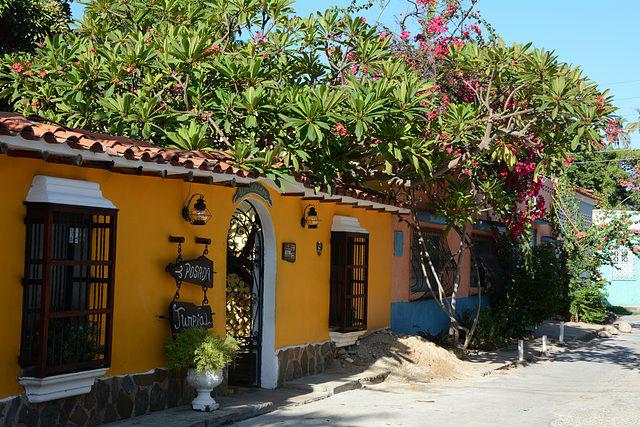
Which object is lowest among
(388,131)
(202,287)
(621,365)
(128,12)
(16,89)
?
(621,365)

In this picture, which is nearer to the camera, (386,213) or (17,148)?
(17,148)

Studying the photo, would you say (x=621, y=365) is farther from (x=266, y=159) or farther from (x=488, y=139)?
(x=266, y=159)

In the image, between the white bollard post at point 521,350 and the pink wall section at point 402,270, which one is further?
the white bollard post at point 521,350

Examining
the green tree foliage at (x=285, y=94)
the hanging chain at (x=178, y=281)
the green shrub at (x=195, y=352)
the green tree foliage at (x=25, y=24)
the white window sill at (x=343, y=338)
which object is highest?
the green tree foliage at (x=25, y=24)

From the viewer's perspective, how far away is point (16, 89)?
10828mm

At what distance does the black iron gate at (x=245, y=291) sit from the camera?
33.0 ft

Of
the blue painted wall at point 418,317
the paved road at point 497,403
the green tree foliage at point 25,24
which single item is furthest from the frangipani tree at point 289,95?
the green tree foliage at point 25,24

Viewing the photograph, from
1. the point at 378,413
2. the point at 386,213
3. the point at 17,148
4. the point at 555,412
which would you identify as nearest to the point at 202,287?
the point at 378,413

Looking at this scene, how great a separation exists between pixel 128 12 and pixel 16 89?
2.45 meters

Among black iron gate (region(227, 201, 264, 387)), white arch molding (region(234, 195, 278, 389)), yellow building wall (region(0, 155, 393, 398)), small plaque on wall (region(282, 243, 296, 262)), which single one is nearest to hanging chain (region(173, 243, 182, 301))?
yellow building wall (region(0, 155, 393, 398))

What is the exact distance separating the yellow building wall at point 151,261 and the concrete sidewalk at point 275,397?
595 mm

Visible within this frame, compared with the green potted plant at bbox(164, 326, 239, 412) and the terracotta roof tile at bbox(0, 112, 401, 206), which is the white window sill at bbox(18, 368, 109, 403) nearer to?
the green potted plant at bbox(164, 326, 239, 412)

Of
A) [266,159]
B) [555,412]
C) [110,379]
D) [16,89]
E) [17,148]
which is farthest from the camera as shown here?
[16,89]

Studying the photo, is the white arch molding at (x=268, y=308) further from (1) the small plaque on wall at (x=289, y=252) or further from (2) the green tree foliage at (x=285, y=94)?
(2) the green tree foliage at (x=285, y=94)
